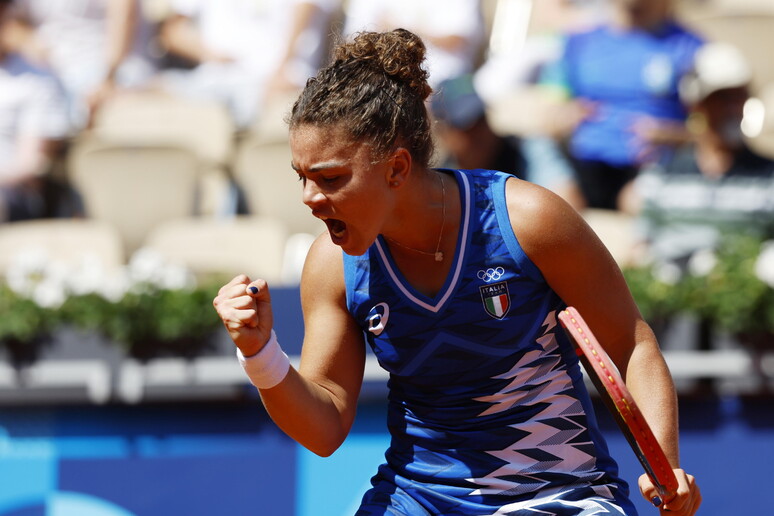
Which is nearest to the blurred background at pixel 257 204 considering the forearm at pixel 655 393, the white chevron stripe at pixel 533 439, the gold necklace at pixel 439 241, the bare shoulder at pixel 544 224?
the gold necklace at pixel 439 241

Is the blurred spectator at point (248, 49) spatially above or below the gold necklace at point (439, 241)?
above

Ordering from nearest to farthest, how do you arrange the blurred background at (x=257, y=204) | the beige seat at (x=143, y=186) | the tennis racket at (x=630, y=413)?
the tennis racket at (x=630, y=413) < the blurred background at (x=257, y=204) < the beige seat at (x=143, y=186)

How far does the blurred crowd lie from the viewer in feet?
15.9

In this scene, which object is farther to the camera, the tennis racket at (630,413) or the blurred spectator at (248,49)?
the blurred spectator at (248,49)

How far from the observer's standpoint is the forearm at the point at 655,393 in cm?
233

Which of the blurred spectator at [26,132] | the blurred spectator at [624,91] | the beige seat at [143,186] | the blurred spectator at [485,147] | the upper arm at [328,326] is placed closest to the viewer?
the upper arm at [328,326]

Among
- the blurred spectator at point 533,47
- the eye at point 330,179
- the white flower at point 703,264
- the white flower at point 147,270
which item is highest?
the blurred spectator at point 533,47

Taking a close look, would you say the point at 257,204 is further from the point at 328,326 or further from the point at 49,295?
the point at 328,326

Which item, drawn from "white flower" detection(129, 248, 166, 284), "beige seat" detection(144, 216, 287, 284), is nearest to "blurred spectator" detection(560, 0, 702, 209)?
"beige seat" detection(144, 216, 287, 284)

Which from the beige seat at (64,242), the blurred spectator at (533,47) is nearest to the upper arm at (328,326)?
the beige seat at (64,242)

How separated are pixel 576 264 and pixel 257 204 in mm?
3491

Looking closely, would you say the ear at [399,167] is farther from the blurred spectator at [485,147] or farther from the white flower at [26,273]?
the blurred spectator at [485,147]

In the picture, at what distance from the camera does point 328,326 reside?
2.54 m

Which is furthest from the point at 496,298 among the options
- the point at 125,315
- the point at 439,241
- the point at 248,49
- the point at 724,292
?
the point at 248,49
